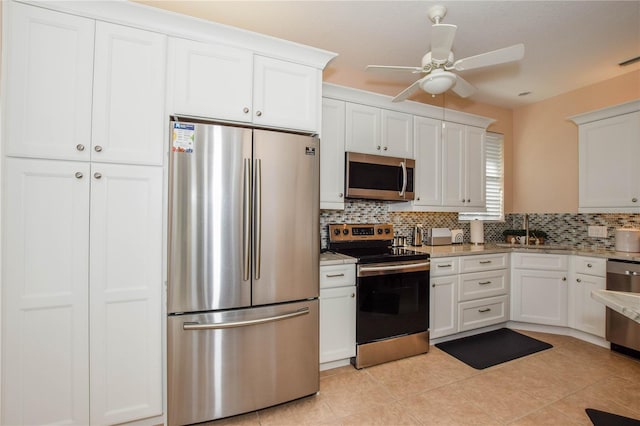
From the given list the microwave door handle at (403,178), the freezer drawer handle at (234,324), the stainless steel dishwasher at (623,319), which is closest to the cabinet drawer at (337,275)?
the freezer drawer handle at (234,324)

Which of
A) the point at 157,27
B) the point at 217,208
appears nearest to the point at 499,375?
the point at 217,208

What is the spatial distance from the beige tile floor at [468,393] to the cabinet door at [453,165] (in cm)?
169

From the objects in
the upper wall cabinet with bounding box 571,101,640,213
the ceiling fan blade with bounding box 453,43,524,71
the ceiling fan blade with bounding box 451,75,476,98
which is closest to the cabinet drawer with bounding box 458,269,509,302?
the upper wall cabinet with bounding box 571,101,640,213

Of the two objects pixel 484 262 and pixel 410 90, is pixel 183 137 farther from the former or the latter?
pixel 484 262

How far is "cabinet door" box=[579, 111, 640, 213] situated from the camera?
2.82 metres

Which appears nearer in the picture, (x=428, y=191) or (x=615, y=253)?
(x=615, y=253)

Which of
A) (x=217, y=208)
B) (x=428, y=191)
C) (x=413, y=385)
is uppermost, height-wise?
(x=428, y=191)

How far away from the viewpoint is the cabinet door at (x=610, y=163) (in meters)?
2.82

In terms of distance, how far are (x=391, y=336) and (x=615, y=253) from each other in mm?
2368

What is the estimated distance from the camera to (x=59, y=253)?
1541mm

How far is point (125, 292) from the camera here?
5.44 feet

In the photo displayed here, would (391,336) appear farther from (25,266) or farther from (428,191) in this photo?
(25,266)

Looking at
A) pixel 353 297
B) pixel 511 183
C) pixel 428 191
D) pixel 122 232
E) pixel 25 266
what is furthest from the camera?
pixel 511 183

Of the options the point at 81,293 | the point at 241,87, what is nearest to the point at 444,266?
the point at 241,87
